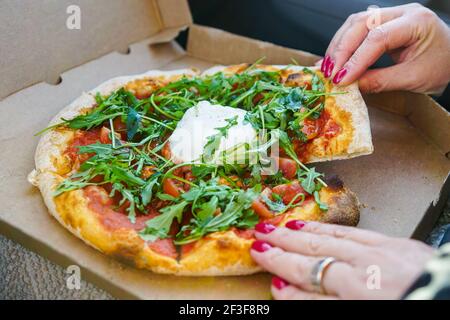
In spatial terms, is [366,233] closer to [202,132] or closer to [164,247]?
[164,247]

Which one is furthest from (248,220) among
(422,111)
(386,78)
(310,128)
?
(422,111)

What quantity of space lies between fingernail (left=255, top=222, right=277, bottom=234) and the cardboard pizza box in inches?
5.3

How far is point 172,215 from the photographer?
147cm

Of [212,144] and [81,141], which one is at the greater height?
[212,144]

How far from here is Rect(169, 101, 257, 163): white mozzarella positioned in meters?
1.71

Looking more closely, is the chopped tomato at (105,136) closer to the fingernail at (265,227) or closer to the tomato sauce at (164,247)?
the tomato sauce at (164,247)

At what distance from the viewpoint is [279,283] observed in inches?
52.0

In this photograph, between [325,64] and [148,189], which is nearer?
[148,189]

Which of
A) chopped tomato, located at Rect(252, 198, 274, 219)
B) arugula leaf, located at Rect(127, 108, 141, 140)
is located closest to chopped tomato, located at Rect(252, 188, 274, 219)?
chopped tomato, located at Rect(252, 198, 274, 219)

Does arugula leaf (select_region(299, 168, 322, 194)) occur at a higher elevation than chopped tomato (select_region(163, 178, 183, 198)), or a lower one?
higher

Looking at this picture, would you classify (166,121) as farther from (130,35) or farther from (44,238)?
(130,35)

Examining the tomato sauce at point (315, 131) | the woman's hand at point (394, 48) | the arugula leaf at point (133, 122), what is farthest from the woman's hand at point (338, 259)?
the woman's hand at point (394, 48)

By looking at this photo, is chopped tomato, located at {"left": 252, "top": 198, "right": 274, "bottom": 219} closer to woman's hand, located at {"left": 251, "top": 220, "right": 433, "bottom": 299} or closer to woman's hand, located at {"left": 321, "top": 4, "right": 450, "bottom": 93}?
woman's hand, located at {"left": 251, "top": 220, "right": 433, "bottom": 299}

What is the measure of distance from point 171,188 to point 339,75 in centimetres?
76
